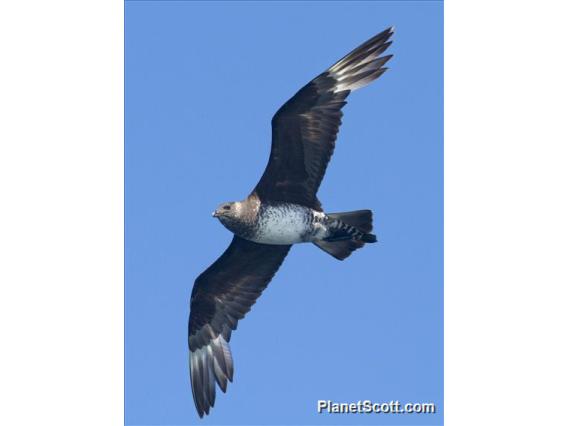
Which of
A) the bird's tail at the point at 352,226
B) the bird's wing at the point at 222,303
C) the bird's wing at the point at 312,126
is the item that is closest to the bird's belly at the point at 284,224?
the bird's wing at the point at 312,126

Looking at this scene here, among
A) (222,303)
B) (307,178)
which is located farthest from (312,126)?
(222,303)

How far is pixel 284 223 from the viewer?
32.3 ft

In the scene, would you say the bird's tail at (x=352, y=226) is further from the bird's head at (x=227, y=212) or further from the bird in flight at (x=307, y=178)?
the bird's head at (x=227, y=212)

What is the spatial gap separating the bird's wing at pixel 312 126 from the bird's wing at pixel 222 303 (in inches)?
31.2

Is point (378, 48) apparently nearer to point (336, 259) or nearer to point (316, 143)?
point (316, 143)

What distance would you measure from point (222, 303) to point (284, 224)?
1.29 metres

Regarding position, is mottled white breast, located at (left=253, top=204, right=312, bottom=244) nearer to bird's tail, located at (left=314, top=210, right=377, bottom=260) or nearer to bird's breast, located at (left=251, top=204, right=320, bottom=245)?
bird's breast, located at (left=251, top=204, right=320, bottom=245)

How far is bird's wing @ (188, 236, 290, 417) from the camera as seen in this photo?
10.5 meters

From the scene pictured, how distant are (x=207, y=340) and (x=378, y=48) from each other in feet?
11.4

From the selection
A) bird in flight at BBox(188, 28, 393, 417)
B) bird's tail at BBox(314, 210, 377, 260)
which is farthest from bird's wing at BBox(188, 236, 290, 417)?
bird's tail at BBox(314, 210, 377, 260)

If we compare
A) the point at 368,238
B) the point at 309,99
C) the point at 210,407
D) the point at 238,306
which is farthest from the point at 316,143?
the point at 210,407

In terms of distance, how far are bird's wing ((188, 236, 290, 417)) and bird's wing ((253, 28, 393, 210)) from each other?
79 centimetres

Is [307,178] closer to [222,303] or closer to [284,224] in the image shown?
[284,224]

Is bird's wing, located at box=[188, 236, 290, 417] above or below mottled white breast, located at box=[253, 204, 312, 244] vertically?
below
